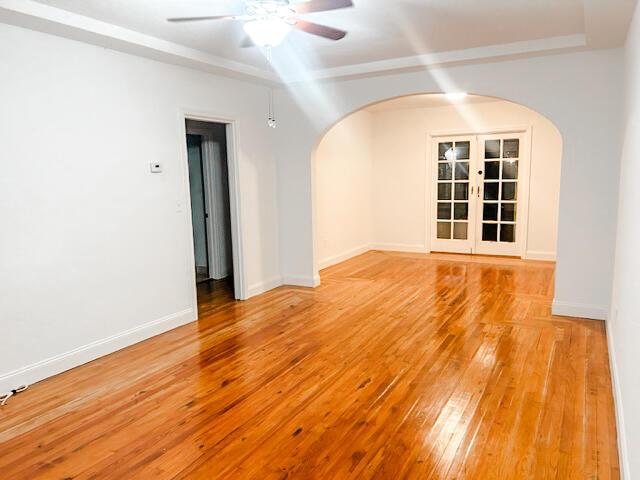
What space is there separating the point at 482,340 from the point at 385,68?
116 inches

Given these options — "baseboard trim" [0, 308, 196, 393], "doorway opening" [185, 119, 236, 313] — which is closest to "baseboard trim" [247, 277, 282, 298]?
"doorway opening" [185, 119, 236, 313]

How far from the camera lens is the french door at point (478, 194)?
764cm

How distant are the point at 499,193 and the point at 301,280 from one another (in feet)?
12.8

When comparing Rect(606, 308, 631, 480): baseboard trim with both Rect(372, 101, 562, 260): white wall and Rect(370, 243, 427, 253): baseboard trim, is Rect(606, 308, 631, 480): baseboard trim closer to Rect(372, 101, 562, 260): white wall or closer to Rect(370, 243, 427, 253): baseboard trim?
Rect(372, 101, 562, 260): white wall

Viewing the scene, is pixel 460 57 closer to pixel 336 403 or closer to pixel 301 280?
pixel 301 280

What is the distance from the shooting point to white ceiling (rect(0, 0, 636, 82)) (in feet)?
10.4

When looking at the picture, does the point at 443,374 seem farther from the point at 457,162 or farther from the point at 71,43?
the point at 457,162

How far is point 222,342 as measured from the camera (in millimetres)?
4102

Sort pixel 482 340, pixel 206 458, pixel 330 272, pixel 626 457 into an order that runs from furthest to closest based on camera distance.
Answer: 1. pixel 330 272
2. pixel 482 340
3. pixel 206 458
4. pixel 626 457

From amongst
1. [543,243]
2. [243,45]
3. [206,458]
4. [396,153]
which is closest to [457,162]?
[396,153]

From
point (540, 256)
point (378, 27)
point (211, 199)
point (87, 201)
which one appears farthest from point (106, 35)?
point (540, 256)

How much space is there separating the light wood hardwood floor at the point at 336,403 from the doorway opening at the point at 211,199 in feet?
5.91

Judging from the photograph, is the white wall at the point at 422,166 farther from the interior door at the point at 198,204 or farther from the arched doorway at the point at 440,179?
the interior door at the point at 198,204

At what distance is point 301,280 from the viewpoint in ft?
20.0
